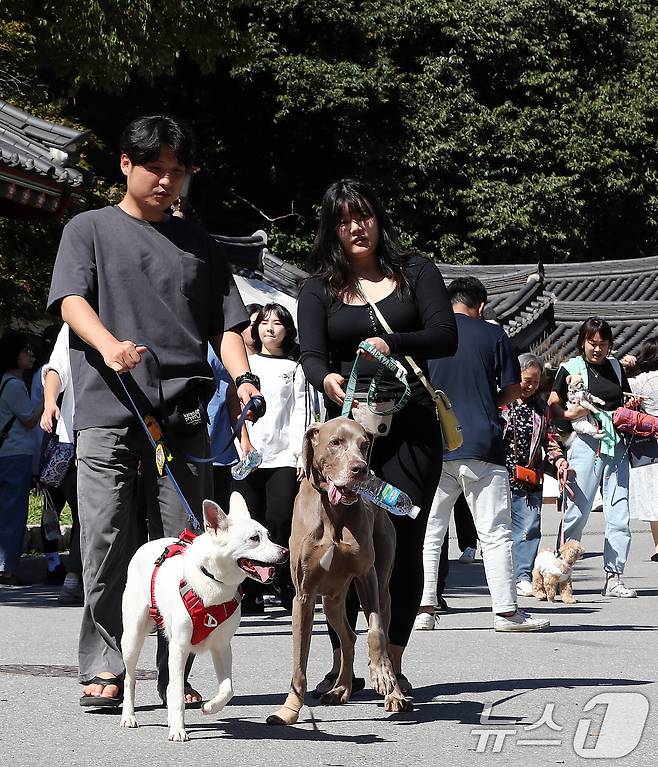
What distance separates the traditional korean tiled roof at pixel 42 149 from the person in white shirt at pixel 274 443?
1895 mm

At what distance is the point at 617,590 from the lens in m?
10.4

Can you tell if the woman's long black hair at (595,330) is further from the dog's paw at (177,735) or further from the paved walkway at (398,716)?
the dog's paw at (177,735)

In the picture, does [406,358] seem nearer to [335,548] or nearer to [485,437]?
[335,548]

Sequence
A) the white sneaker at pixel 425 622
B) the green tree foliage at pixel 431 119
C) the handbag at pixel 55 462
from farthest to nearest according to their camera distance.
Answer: the green tree foliage at pixel 431 119 < the handbag at pixel 55 462 < the white sneaker at pixel 425 622

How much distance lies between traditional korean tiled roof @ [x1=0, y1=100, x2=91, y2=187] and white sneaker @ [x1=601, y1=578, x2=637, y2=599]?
15.9 feet

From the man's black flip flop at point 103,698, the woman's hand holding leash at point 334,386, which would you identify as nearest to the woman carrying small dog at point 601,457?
the woman's hand holding leash at point 334,386

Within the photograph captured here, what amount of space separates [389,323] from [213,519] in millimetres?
1185

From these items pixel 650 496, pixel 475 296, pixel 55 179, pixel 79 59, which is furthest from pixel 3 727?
pixel 79 59

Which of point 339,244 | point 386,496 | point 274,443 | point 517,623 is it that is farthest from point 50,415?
point 386,496

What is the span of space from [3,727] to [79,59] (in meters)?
15.1

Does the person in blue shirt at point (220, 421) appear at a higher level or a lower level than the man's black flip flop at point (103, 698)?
higher

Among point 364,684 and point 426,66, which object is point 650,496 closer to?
point 364,684

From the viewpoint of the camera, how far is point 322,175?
3700 centimetres

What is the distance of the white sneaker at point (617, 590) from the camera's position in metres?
10.3
